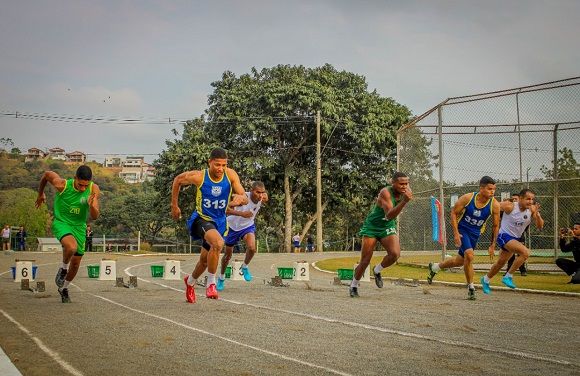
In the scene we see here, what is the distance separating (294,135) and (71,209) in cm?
4511

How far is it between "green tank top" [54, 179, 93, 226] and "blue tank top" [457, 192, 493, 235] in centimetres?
788

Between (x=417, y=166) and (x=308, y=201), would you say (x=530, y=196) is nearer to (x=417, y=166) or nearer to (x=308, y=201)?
(x=417, y=166)

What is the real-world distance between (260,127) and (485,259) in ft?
96.4

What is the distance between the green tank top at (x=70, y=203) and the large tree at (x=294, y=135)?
40101 mm

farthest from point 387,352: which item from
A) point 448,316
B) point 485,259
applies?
point 485,259

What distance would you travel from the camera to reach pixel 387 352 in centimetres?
729

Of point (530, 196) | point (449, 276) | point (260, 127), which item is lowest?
point (449, 276)

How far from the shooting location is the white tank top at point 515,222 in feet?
55.5

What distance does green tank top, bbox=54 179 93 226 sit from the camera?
1269 centimetres

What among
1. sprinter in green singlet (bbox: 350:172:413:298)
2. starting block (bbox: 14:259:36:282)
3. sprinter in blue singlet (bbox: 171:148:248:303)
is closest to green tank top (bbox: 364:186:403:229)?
sprinter in green singlet (bbox: 350:172:413:298)

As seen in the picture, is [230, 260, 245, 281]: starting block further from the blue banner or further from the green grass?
the blue banner

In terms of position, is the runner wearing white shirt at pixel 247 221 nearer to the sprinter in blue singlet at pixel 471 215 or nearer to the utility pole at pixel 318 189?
the sprinter in blue singlet at pixel 471 215

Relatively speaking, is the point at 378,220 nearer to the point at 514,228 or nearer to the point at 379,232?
the point at 379,232

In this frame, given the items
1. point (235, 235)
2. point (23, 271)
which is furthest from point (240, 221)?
point (23, 271)
